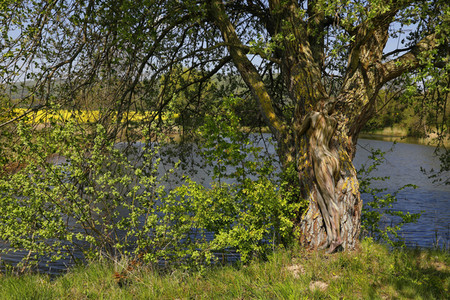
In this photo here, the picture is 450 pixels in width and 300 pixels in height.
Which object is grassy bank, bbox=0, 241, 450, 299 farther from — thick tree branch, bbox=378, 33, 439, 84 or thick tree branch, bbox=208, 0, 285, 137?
thick tree branch, bbox=378, 33, 439, 84

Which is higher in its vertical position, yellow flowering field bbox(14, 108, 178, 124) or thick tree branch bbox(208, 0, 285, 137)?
thick tree branch bbox(208, 0, 285, 137)

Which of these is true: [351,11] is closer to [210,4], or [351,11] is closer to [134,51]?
[210,4]

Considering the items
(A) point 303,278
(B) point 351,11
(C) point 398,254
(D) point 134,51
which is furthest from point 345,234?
(D) point 134,51

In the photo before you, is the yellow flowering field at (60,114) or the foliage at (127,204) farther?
the yellow flowering field at (60,114)

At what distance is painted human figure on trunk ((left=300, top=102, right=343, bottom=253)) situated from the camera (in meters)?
6.17

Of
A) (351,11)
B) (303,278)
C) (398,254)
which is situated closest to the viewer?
(303,278)

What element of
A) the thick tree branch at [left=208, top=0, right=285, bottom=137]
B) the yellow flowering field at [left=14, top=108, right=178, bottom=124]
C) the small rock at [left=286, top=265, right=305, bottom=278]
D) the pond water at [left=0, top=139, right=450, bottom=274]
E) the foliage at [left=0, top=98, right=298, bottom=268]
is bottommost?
the pond water at [left=0, top=139, right=450, bottom=274]

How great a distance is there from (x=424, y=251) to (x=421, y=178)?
1718 centimetres

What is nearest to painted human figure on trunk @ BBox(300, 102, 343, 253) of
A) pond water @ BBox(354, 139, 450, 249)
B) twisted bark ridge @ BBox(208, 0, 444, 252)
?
twisted bark ridge @ BBox(208, 0, 444, 252)

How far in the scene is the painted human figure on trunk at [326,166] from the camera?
617 centimetres

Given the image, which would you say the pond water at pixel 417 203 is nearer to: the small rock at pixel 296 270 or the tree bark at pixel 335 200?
the tree bark at pixel 335 200

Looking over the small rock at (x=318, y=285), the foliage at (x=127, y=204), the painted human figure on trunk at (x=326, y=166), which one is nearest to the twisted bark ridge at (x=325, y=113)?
the painted human figure on trunk at (x=326, y=166)

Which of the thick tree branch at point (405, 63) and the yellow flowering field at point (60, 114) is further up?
the thick tree branch at point (405, 63)

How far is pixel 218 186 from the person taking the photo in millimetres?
6289
